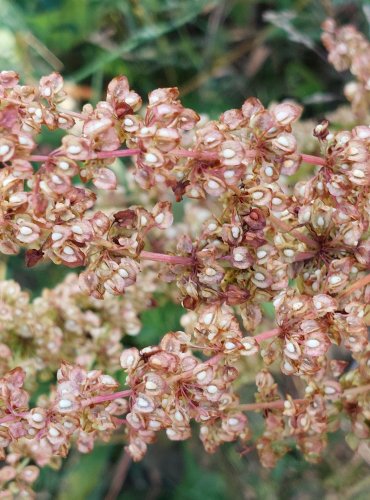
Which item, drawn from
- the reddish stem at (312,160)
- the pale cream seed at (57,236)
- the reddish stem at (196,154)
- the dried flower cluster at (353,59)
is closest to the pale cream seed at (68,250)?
the pale cream seed at (57,236)

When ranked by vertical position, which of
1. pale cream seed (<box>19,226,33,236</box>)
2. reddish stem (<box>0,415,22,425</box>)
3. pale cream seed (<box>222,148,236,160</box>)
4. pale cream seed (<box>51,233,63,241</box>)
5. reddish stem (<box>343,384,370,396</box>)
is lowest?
reddish stem (<box>343,384,370,396</box>)

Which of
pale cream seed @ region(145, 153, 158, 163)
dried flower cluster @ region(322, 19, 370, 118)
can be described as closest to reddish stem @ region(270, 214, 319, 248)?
pale cream seed @ region(145, 153, 158, 163)

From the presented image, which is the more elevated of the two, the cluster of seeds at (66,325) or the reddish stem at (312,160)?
the reddish stem at (312,160)

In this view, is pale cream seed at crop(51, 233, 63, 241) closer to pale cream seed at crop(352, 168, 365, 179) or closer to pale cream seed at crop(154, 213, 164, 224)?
pale cream seed at crop(154, 213, 164, 224)

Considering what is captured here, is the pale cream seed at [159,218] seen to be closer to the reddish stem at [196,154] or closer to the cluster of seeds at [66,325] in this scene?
the reddish stem at [196,154]

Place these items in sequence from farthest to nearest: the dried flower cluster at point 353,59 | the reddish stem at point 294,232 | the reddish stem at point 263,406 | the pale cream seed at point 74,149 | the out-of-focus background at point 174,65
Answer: the out-of-focus background at point 174,65 → the dried flower cluster at point 353,59 → the reddish stem at point 263,406 → the reddish stem at point 294,232 → the pale cream seed at point 74,149

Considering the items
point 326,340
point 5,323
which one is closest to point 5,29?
point 5,323

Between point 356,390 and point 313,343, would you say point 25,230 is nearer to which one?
point 313,343
